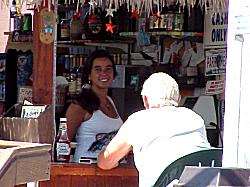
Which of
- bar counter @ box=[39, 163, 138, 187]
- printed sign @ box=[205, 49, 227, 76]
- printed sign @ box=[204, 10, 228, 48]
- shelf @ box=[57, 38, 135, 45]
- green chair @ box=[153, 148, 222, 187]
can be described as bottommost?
bar counter @ box=[39, 163, 138, 187]

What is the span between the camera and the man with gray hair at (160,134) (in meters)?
3.43

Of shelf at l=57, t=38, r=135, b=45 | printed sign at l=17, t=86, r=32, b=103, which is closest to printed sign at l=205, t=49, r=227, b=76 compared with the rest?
shelf at l=57, t=38, r=135, b=45

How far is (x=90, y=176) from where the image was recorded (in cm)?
422

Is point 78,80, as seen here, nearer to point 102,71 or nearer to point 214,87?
point 102,71

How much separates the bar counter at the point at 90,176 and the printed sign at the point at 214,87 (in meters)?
2.05

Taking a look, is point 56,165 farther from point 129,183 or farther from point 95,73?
point 95,73

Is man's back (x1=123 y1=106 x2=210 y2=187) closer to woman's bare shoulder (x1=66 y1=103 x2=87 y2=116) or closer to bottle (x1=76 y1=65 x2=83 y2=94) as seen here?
woman's bare shoulder (x1=66 y1=103 x2=87 y2=116)

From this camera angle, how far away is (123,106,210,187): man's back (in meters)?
3.42

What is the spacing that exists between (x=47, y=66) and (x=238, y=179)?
2.76m

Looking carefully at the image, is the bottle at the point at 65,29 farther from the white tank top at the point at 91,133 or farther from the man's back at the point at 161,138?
the man's back at the point at 161,138

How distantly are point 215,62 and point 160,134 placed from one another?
2.69m

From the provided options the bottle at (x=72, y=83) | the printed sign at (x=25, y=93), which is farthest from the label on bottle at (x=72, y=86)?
the printed sign at (x=25, y=93)

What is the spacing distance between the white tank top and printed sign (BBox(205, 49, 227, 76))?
1.78m

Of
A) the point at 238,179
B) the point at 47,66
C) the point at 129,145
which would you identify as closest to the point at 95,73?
the point at 47,66
